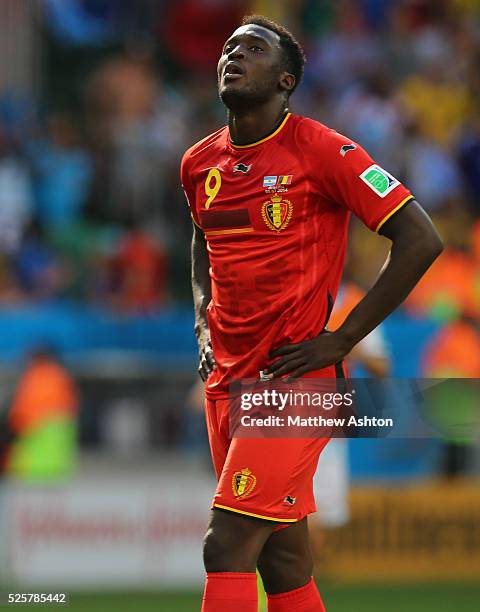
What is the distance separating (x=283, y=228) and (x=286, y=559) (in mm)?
1158

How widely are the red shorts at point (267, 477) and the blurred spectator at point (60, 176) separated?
29.9ft

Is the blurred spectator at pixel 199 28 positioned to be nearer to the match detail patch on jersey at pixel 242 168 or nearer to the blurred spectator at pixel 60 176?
the blurred spectator at pixel 60 176

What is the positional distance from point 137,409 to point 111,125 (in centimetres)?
325

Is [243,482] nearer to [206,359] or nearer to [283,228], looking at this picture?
[206,359]

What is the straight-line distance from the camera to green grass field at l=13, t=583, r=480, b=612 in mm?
8461

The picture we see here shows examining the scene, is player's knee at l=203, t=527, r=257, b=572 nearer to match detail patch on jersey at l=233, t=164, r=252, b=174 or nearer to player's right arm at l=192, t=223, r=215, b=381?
player's right arm at l=192, t=223, r=215, b=381

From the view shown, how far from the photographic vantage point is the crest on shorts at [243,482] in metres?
4.49

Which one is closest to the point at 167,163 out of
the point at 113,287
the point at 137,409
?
the point at 113,287

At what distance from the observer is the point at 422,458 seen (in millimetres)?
11211

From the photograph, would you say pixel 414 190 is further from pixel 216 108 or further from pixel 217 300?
pixel 217 300

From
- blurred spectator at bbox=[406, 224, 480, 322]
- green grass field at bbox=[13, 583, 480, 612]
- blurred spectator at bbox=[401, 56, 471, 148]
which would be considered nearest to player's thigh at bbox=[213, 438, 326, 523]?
green grass field at bbox=[13, 583, 480, 612]

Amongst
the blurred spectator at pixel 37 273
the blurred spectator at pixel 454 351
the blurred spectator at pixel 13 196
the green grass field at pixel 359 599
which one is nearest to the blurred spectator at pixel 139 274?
the blurred spectator at pixel 37 273

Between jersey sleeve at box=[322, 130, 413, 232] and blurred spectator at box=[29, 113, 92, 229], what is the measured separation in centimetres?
912

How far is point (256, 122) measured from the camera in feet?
15.5
